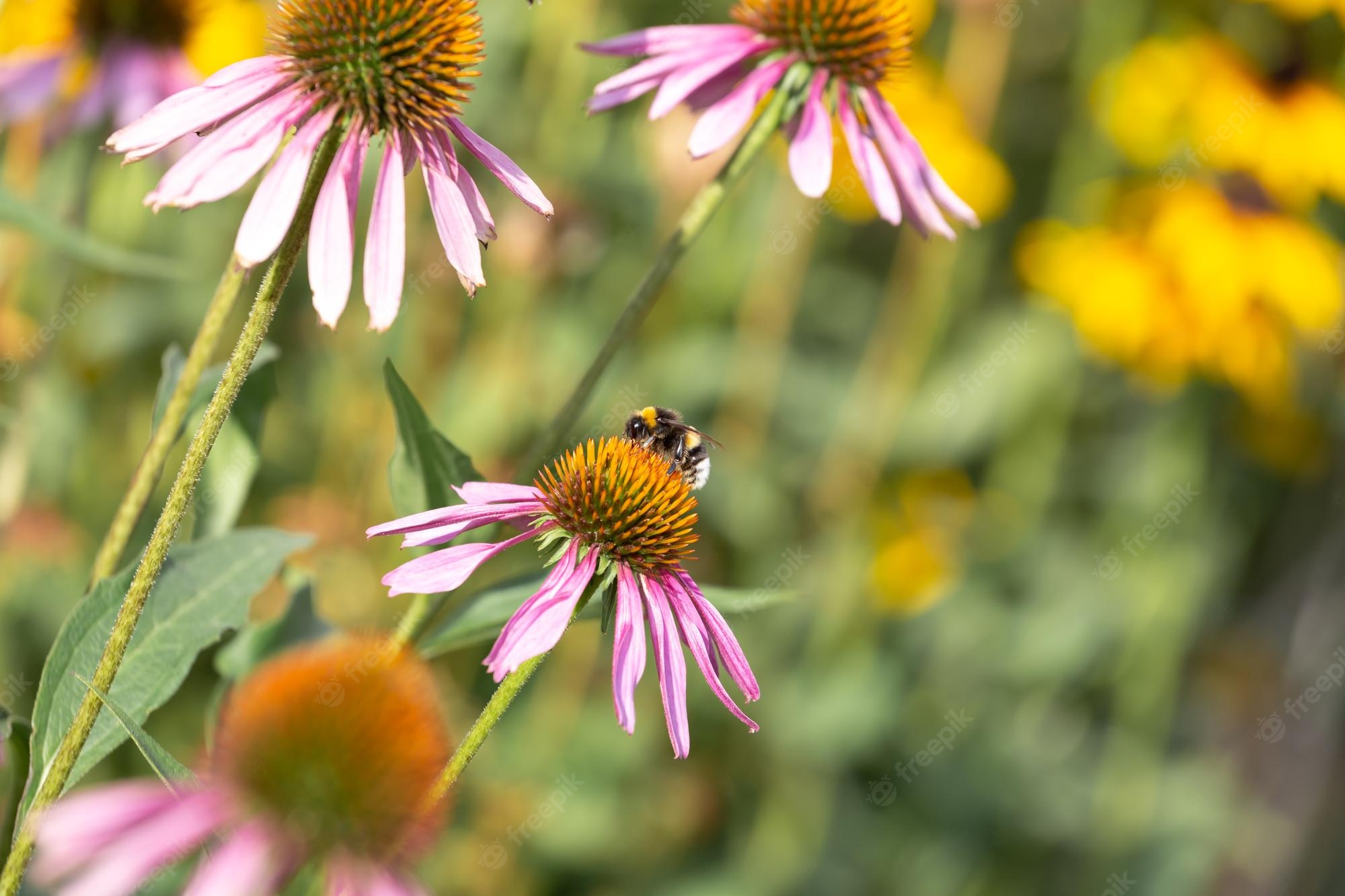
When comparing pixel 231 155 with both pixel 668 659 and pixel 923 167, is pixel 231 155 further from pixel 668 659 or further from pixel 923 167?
pixel 923 167

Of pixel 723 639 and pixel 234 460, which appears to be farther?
pixel 234 460

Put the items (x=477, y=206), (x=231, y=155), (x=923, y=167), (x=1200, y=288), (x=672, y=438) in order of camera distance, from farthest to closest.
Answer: (x=1200, y=288), (x=672, y=438), (x=923, y=167), (x=477, y=206), (x=231, y=155)

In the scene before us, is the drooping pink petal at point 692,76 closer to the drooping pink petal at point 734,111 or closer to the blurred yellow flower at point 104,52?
the drooping pink petal at point 734,111

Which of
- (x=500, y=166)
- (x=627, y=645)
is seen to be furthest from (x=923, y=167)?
(x=627, y=645)

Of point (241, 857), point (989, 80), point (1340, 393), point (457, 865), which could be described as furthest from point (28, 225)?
point (1340, 393)

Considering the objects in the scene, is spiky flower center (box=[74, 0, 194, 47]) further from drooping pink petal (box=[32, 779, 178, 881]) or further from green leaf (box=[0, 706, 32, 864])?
drooping pink petal (box=[32, 779, 178, 881])

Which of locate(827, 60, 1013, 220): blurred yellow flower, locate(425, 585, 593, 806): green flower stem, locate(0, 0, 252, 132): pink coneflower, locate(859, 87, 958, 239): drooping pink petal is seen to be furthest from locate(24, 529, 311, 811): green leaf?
locate(827, 60, 1013, 220): blurred yellow flower
